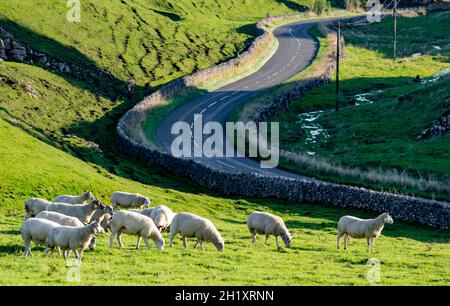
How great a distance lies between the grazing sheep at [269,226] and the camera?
1561 inches

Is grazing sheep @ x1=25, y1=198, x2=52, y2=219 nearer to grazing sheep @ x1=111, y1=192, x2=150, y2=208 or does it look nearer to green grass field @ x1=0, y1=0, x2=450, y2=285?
green grass field @ x1=0, y1=0, x2=450, y2=285

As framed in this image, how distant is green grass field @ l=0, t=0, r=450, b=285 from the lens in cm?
3075

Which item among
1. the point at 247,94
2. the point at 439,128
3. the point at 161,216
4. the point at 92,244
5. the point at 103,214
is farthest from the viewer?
the point at 247,94

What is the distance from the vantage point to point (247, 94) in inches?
4486

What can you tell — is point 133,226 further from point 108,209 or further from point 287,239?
point 287,239

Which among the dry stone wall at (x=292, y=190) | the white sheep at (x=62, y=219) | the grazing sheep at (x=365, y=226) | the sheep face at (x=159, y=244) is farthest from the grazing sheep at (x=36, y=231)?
the dry stone wall at (x=292, y=190)

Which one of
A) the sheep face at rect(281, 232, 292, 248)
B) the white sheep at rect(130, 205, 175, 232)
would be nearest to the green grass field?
the sheep face at rect(281, 232, 292, 248)

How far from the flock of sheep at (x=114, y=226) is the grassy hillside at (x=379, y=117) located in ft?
74.9

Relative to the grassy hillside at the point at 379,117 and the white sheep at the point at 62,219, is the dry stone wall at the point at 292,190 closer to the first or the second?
the grassy hillside at the point at 379,117

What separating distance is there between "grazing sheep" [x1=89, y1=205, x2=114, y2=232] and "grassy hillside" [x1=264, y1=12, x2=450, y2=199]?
29.3 metres

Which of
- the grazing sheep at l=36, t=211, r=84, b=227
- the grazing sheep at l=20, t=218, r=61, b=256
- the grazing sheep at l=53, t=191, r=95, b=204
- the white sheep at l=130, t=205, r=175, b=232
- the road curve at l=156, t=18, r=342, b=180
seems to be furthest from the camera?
the road curve at l=156, t=18, r=342, b=180

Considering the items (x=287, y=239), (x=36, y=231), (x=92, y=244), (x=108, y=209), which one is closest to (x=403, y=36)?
(x=287, y=239)

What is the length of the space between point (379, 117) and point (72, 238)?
69874mm
